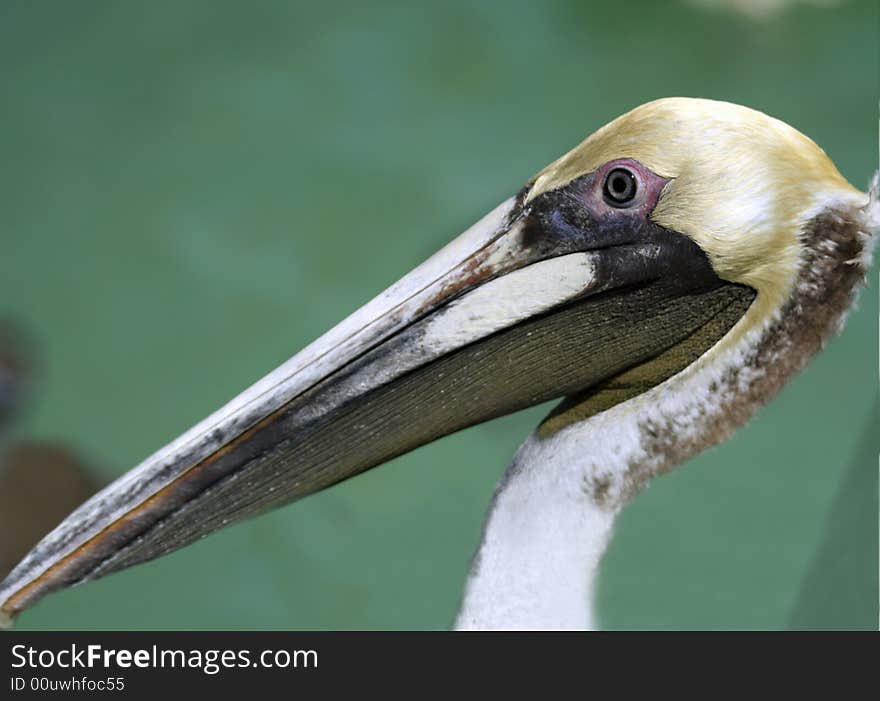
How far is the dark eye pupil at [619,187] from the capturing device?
5.76ft

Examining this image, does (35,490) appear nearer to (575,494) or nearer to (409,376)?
(409,376)

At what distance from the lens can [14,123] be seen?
14.5 ft

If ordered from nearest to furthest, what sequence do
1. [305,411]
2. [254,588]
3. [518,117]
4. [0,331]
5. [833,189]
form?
[833,189]
[305,411]
[254,588]
[0,331]
[518,117]

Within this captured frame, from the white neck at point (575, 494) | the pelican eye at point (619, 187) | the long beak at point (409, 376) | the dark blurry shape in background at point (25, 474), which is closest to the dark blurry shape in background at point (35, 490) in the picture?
the dark blurry shape in background at point (25, 474)

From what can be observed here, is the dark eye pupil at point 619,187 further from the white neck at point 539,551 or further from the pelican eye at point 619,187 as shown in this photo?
the white neck at point 539,551

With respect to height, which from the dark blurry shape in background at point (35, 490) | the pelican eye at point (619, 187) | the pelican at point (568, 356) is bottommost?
the pelican at point (568, 356)

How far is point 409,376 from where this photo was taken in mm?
1864

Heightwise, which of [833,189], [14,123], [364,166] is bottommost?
[833,189]

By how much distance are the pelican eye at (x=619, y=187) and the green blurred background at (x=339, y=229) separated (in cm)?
180

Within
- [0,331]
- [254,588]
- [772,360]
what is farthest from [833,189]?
[0,331]

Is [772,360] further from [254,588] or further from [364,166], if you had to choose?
[364,166]

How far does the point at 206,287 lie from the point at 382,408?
94.4 inches

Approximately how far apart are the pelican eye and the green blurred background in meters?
1.80

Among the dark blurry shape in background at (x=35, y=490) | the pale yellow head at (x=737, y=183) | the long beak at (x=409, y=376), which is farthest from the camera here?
the dark blurry shape in background at (x=35, y=490)
